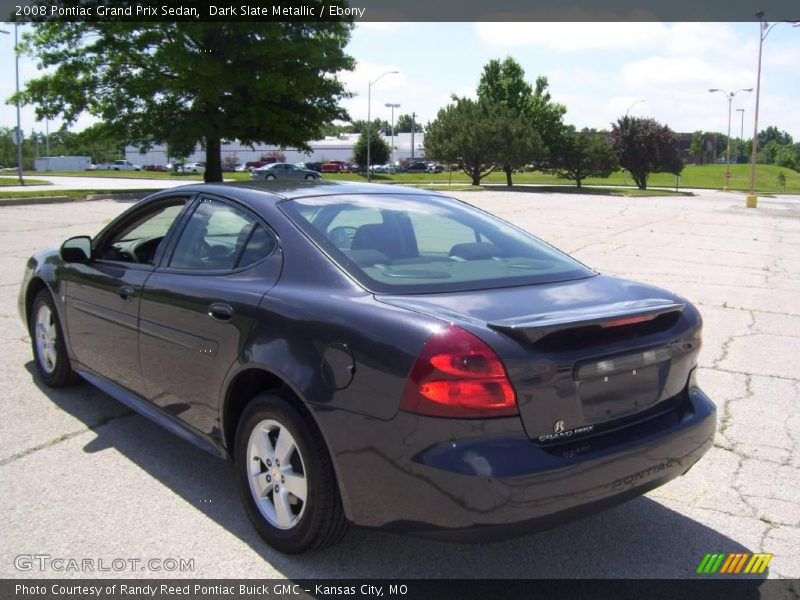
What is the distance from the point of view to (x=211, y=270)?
11.7 feet

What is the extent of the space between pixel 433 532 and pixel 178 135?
2965cm

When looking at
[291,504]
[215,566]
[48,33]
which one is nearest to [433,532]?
[291,504]

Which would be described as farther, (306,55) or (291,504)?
(306,55)

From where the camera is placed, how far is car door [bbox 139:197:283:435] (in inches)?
127

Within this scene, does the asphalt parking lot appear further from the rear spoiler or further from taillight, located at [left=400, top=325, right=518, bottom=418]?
the rear spoiler

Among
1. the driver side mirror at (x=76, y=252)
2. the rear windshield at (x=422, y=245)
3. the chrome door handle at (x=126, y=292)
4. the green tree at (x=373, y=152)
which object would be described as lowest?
the chrome door handle at (x=126, y=292)

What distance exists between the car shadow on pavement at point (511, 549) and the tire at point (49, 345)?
149 cm

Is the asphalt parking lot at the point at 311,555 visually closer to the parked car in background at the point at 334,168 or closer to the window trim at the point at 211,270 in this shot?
the window trim at the point at 211,270

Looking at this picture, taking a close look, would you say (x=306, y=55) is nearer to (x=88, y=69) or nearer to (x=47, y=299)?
(x=88, y=69)

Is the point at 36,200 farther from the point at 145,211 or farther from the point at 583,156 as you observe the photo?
the point at 583,156

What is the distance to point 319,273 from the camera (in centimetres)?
307

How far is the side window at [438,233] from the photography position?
12.1 feet

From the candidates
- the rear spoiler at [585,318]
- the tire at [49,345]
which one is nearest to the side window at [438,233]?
the rear spoiler at [585,318]

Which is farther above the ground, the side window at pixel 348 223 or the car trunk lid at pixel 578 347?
the side window at pixel 348 223
